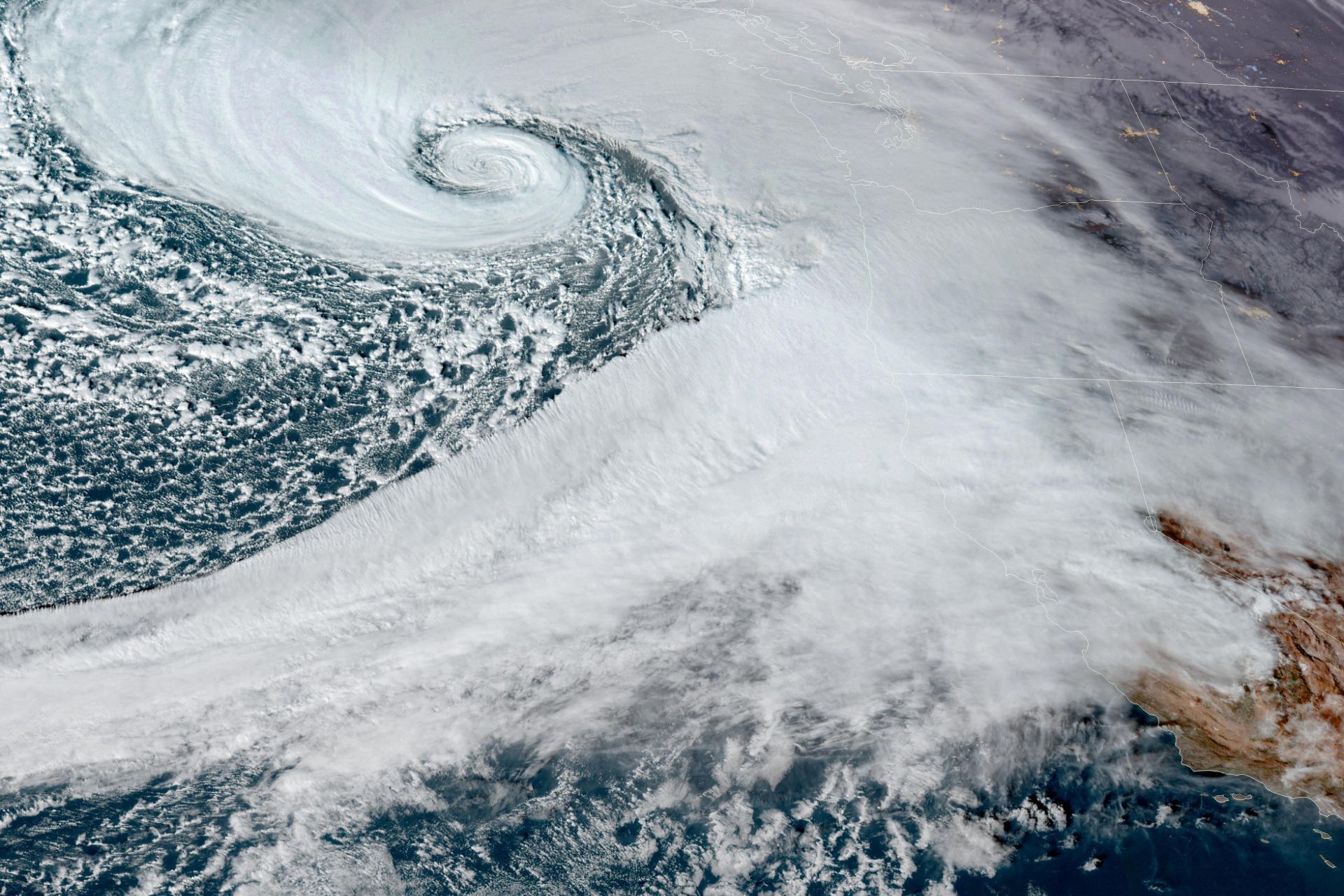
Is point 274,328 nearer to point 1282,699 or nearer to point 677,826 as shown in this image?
point 677,826

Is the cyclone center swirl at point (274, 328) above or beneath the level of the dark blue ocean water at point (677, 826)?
above

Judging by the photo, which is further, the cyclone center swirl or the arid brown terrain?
the cyclone center swirl

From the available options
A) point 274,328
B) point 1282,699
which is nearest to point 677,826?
point 1282,699

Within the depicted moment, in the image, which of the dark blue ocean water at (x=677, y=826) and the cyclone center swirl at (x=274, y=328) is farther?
the cyclone center swirl at (x=274, y=328)

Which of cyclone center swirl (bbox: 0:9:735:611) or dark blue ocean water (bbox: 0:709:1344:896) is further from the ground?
cyclone center swirl (bbox: 0:9:735:611)

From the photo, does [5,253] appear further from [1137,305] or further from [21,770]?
[1137,305]

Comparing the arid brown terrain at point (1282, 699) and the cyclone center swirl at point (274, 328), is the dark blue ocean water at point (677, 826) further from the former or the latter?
the cyclone center swirl at point (274, 328)

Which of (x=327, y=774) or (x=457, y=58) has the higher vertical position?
(x=457, y=58)

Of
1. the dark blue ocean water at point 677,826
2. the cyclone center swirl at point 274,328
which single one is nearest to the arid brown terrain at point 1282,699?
the dark blue ocean water at point 677,826

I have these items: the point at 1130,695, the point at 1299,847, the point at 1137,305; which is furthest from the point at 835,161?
the point at 1299,847

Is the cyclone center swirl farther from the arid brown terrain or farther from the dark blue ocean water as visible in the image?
the arid brown terrain

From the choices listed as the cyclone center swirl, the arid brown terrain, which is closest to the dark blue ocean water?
the arid brown terrain
